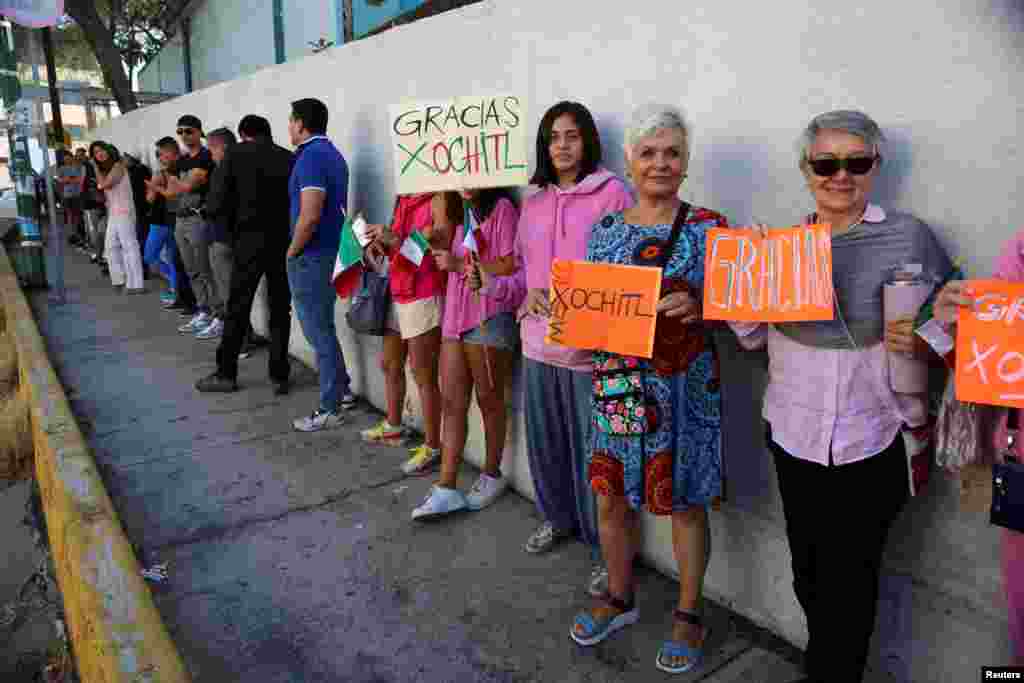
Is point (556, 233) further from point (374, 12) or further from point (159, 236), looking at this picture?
point (159, 236)

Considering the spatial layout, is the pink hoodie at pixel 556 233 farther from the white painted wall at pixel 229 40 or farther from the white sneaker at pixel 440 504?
the white painted wall at pixel 229 40

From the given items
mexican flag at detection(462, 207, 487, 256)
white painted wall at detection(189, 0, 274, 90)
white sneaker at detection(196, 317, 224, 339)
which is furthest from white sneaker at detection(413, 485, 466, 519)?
white painted wall at detection(189, 0, 274, 90)

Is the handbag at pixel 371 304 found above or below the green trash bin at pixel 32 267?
above

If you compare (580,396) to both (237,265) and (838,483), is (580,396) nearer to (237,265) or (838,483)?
(838,483)

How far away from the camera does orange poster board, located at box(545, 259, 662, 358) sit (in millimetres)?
2262

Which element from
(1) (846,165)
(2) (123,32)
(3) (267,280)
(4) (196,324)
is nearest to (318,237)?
(3) (267,280)

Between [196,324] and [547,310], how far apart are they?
5.95 meters

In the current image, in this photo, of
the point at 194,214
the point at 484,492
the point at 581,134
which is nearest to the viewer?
the point at 581,134

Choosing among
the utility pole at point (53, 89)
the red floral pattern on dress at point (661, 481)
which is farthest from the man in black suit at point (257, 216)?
the utility pole at point (53, 89)

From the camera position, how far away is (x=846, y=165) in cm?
192

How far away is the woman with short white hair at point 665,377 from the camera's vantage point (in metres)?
2.32

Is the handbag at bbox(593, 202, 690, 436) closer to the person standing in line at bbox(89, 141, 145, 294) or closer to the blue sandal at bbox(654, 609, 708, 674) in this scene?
the blue sandal at bbox(654, 609, 708, 674)

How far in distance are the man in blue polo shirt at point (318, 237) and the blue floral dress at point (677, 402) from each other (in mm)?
2494

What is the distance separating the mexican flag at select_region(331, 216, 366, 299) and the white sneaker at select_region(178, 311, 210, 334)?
13.7 feet
